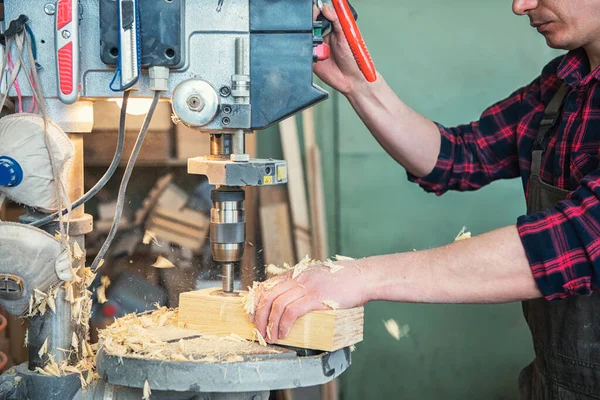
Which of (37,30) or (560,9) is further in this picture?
(560,9)

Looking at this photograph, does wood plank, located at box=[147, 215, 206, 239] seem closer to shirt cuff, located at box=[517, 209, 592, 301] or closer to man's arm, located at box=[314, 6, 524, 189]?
man's arm, located at box=[314, 6, 524, 189]

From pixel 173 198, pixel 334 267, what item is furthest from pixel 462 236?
pixel 173 198

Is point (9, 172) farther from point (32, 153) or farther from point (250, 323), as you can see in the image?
point (250, 323)

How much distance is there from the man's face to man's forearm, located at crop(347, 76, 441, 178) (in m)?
0.37

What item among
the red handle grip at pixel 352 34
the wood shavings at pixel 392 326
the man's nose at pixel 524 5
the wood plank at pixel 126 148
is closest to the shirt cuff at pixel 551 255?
the red handle grip at pixel 352 34

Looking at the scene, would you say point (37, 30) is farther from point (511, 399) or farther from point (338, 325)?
point (511, 399)

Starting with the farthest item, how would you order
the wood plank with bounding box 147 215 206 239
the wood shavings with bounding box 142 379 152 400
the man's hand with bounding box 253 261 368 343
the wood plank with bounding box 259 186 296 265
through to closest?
the wood plank with bounding box 259 186 296 265 < the wood plank with bounding box 147 215 206 239 < the man's hand with bounding box 253 261 368 343 < the wood shavings with bounding box 142 379 152 400

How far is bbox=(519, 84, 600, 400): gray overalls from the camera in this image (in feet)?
5.20

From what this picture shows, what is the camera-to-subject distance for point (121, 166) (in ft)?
7.39

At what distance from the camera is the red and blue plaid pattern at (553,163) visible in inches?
50.8

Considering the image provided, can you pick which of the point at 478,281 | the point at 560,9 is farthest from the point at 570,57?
the point at 478,281

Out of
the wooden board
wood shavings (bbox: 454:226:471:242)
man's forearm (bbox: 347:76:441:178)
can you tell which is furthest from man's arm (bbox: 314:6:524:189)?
the wooden board

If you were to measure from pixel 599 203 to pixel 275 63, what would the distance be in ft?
2.02

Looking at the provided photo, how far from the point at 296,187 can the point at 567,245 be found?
138cm
